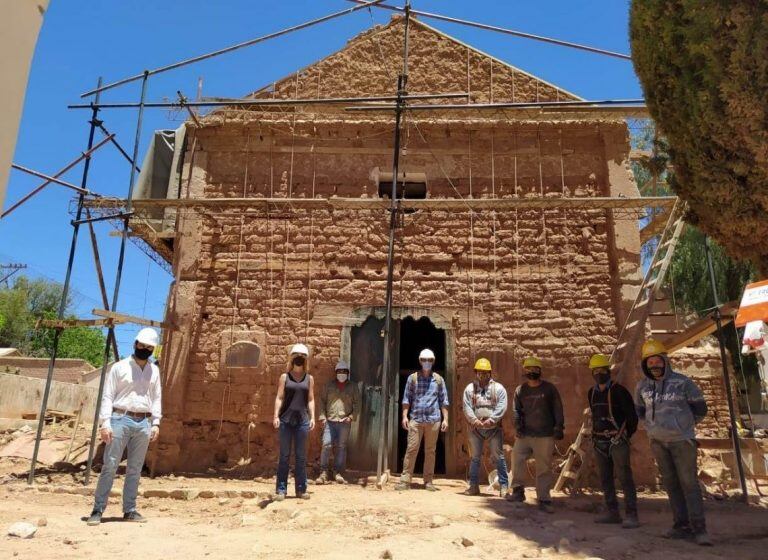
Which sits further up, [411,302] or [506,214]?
[506,214]

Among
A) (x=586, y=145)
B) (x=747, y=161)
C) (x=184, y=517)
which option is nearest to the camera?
(x=747, y=161)

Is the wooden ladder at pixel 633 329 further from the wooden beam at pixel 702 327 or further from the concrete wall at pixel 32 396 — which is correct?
the concrete wall at pixel 32 396

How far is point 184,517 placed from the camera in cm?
588

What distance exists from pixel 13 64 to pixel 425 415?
22.6 feet

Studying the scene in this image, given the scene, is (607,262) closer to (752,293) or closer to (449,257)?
(449,257)

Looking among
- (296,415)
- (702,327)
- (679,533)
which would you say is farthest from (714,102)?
(296,415)

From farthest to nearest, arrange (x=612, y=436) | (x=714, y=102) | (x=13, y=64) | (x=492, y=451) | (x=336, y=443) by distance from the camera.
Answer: (x=336, y=443) → (x=492, y=451) → (x=612, y=436) → (x=714, y=102) → (x=13, y=64)

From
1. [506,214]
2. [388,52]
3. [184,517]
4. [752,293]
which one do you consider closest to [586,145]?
[506,214]

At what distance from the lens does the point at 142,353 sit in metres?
5.68

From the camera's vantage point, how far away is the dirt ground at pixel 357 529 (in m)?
4.42

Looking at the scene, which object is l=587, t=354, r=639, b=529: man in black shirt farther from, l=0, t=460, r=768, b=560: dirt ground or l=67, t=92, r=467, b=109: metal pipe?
l=67, t=92, r=467, b=109: metal pipe

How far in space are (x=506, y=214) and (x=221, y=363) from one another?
205 inches

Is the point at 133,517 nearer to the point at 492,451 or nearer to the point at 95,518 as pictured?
the point at 95,518

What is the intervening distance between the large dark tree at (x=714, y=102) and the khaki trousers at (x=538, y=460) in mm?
2914
